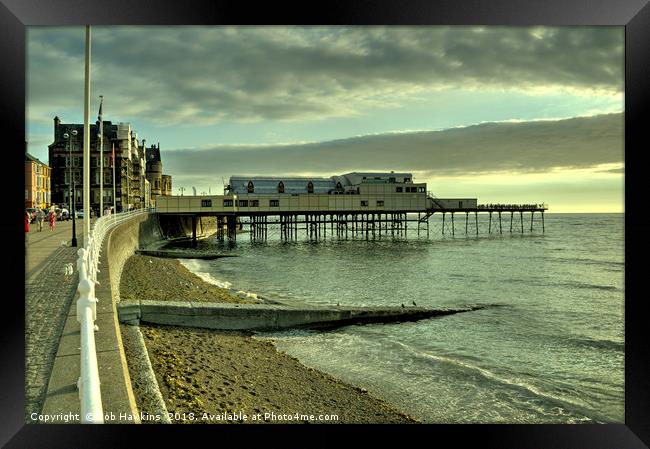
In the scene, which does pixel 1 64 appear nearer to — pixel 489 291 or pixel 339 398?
pixel 339 398

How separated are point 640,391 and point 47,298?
1001cm

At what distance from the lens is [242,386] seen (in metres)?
9.23

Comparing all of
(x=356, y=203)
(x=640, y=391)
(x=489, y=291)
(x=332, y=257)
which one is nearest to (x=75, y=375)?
(x=640, y=391)

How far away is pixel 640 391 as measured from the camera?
616 centimetres

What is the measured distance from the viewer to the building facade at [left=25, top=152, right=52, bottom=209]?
50766 mm

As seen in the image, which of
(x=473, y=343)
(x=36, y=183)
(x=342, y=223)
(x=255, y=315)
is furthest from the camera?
(x=342, y=223)

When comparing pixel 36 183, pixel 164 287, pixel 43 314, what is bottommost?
pixel 164 287

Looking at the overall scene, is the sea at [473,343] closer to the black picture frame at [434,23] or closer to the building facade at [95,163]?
the black picture frame at [434,23]

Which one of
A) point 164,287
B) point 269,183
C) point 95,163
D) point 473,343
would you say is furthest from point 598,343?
point 95,163

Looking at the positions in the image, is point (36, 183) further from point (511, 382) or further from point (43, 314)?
point (511, 382)

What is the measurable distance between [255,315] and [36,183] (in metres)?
50.6

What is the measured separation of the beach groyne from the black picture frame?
611 centimetres

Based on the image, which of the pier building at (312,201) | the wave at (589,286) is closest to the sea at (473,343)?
the wave at (589,286)

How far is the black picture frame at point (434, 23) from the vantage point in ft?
18.7
